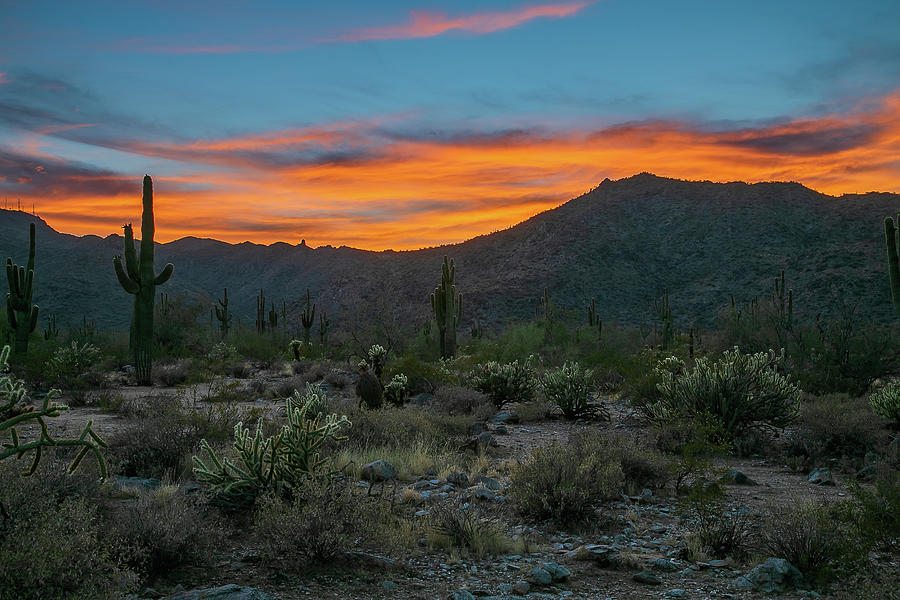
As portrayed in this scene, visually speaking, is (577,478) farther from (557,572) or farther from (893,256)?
(893,256)

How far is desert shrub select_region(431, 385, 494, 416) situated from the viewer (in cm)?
1341

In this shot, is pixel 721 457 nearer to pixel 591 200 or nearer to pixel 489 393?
pixel 489 393

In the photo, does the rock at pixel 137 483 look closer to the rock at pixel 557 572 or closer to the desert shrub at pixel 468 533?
the desert shrub at pixel 468 533

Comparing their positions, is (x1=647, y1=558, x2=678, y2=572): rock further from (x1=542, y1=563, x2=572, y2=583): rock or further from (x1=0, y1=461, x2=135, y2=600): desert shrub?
(x1=0, y1=461, x2=135, y2=600): desert shrub

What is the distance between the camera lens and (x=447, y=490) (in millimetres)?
7520

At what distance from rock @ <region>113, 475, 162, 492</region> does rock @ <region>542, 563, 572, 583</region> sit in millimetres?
4140

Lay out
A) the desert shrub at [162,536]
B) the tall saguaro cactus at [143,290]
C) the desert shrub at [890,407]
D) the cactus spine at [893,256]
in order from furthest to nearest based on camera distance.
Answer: the tall saguaro cactus at [143,290] → the cactus spine at [893,256] → the desert shrub at [890,407] → the desert shrub at [162,536]

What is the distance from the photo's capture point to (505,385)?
15266 mm

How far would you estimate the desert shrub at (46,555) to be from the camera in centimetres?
341

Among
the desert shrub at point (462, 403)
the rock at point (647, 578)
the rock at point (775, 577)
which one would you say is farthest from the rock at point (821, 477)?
the desert shrub at point (462, 403)

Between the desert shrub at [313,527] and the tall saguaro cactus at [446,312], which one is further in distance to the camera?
the tall saguaro cactus at [446,312]

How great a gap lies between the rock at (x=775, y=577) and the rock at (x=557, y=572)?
133 cm

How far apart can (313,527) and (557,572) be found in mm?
1978

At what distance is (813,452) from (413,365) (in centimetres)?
970
